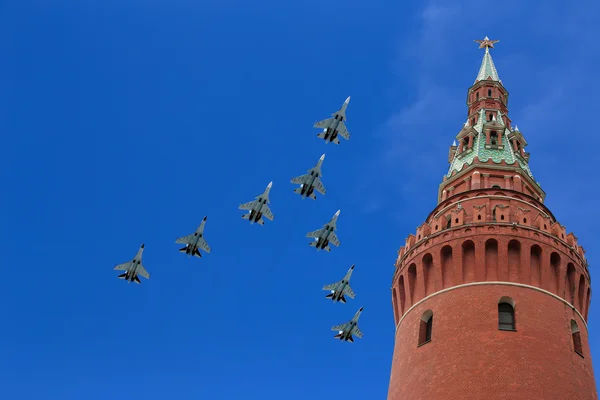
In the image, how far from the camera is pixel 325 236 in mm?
59438

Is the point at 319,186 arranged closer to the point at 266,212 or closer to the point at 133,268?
the point at 266,212

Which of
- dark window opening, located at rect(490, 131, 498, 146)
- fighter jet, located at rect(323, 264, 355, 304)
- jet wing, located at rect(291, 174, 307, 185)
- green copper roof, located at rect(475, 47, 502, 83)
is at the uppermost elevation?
green copper roof, located at rect(475, 47, 502, 83)

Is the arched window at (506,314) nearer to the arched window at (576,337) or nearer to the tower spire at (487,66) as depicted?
the arched window at (576,337)

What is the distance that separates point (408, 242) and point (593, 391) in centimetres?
1428

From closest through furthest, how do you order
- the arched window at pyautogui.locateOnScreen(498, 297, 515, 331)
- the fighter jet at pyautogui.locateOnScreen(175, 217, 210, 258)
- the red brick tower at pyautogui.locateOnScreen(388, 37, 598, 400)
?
the red brick tower at pyautogui.locateOnScreen(388, 37, 598, 400) → the arched window at pyautogui.locateOnScreen(498, 297, 515, 331) → the fighter jet at pyautogui.locateOnScreen(175, 217, 210, 258)

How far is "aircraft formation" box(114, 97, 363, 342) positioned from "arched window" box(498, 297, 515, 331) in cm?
1361

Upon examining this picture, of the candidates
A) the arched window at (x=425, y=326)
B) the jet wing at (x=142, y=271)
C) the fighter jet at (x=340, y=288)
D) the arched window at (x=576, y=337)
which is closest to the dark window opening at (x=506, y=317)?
the arched window at (x=576, y=337)

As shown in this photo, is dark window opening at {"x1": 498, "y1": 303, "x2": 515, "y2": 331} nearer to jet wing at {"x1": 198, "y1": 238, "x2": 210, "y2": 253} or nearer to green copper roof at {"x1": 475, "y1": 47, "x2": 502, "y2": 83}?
jet wing at {"x1": 198, "y1": 238, "x2": 210, "y2": 253}

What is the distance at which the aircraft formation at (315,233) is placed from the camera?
5784 centimetres

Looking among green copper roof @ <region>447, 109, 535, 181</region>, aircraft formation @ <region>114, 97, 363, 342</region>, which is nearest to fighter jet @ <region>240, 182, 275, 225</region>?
aircraft formation @ <region>114, 97, 363, 342</region>

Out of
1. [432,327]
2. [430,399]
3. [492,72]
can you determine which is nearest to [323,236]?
[432,327]

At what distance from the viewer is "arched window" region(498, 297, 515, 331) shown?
4775 centimetres

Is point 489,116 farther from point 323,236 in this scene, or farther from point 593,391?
point 593,391

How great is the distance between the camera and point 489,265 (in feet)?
164
